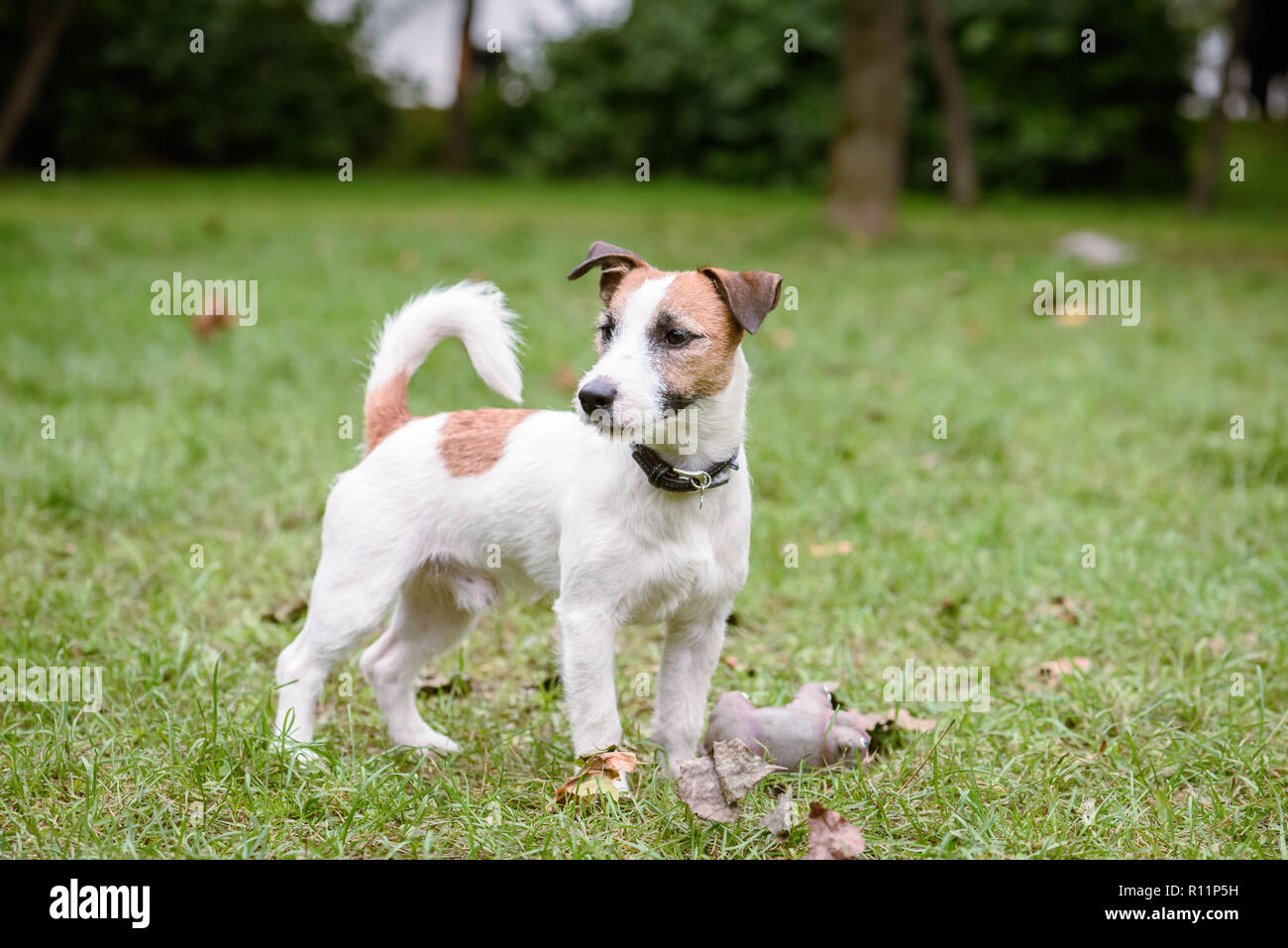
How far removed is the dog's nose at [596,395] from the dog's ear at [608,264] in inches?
18.3

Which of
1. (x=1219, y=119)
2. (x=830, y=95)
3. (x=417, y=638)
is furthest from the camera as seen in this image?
(x=830, y=95)

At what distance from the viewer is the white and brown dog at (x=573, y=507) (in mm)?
2982

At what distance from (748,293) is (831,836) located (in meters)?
1.28

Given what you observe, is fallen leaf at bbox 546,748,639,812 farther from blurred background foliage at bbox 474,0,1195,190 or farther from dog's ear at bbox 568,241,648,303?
blurred background foliage at bbox 474,0,1195,190

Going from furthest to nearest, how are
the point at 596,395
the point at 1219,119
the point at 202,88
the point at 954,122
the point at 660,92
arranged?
the point at 202,88
the point at 660,92
the point at 954,122
the point at 1219,119
the point at 596,395

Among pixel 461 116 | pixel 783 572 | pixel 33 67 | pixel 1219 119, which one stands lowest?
pixel 783 572

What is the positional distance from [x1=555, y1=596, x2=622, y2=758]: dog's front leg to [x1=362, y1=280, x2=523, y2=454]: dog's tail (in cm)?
68

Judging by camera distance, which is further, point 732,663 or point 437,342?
point 732,663

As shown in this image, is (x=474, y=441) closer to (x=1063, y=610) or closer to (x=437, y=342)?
(x=437, y=342)

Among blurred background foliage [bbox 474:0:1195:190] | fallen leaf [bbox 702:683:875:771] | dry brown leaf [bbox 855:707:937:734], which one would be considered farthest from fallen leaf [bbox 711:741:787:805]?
blurred background foliage [bbox 474:0:1195:190]

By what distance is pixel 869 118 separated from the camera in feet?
41.4

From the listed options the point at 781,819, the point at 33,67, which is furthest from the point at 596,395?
the point at 33,67

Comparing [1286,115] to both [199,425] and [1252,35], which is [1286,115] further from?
[199,425]
